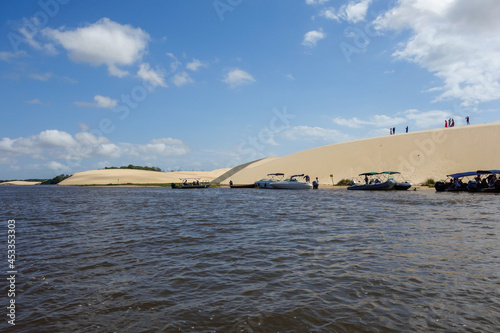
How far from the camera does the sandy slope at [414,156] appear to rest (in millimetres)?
56750

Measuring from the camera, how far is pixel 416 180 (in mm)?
56000

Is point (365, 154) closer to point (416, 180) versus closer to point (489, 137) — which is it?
point (416, 180)

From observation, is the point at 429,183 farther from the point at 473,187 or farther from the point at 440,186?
the point at 473,187

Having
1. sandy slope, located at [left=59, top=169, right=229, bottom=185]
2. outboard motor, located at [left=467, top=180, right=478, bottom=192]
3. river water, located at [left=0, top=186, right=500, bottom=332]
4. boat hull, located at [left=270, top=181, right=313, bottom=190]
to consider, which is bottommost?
river water, located at [left=0, top=186, right=500, bottom=332]

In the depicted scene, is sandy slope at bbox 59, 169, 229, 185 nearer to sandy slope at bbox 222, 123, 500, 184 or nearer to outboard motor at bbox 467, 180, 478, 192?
sandy slope at bbox 222, 123, 500, 184

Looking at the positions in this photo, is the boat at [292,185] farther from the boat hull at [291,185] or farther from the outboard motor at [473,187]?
the outboard motor at [473,187]

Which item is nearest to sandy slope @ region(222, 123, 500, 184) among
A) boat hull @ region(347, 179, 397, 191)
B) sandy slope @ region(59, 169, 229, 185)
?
boat hull @ region(347, 179, 397, 191)

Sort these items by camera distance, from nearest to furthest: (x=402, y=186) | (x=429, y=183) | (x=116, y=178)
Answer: (x=402, y=186) → (x=429, y=183) → (x=116, y=178)

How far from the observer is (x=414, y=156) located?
63.6 meters

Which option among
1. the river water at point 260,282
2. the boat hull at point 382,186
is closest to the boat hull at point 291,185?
the boat hull at point 382,186

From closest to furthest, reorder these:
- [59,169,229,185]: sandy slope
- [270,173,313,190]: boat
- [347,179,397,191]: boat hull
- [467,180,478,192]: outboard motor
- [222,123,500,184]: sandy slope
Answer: [467,180,478,192]: outboard motor < [347,179,397,191]: boat hull < [270,173,313,190]: boat < [222,123,500,184]: sandy slope < [59,169,229,185]: sandy slope

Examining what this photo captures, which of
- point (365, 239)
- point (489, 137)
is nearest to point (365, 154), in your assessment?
point (489, 137)

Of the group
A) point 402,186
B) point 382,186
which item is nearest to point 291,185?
point 382,186

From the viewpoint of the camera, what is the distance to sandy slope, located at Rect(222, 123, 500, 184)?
5675 cm
